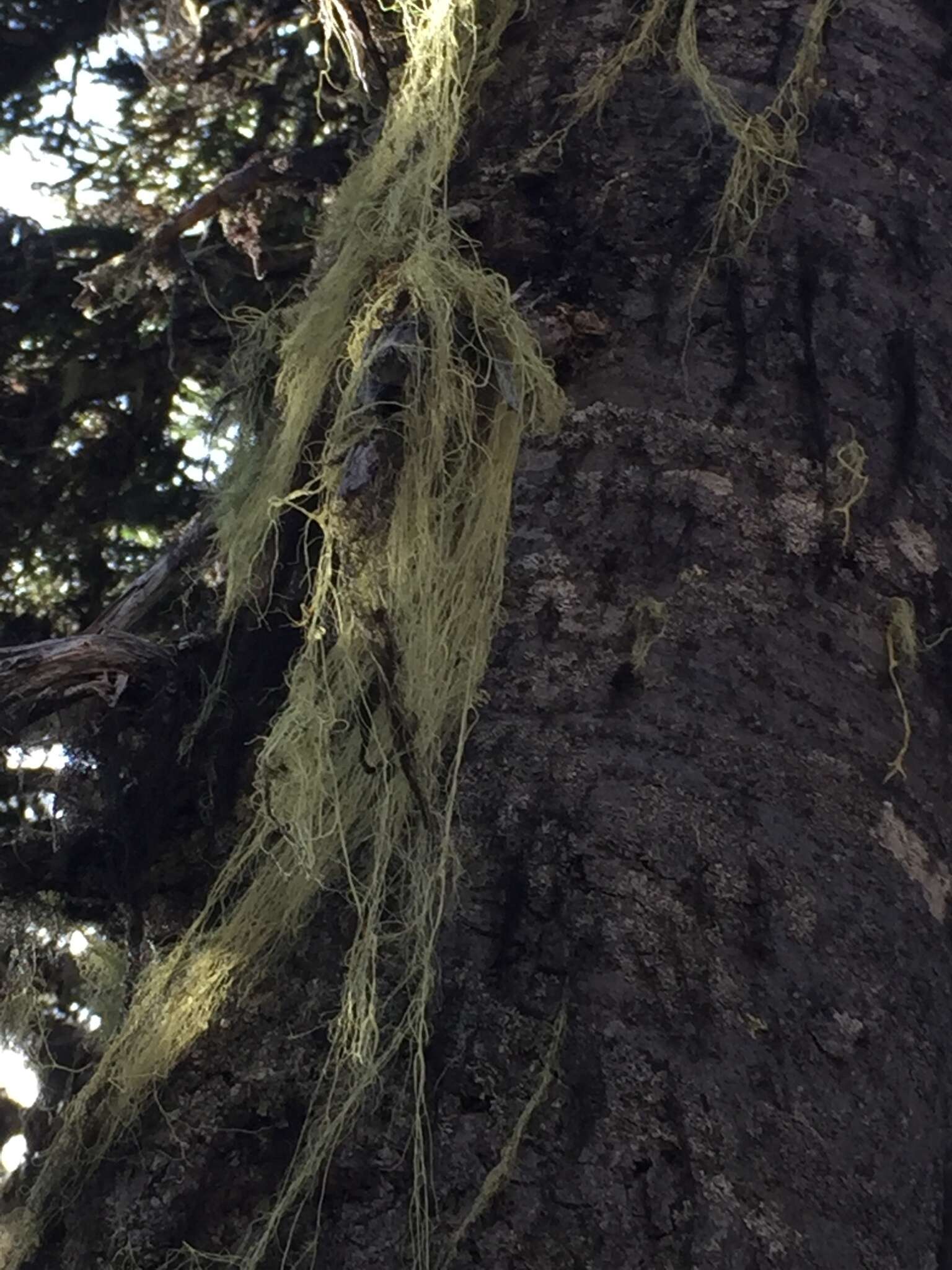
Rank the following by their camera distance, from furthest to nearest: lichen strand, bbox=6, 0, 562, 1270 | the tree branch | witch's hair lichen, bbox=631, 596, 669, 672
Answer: the tree branch < witch's hair lichen, bbox=631, 596, 669, 672 < lichen strand, bbox=6, 0, 562, 1270

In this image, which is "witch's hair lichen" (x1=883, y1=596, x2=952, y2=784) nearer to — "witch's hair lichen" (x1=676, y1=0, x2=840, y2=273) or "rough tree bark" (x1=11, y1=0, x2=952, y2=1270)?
"rough tree bark" (x1=11, y1=0, x2=952, y2=1270)

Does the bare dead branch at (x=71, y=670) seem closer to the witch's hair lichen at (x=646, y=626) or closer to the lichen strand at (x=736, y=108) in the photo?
the witch's hair lichen at (x=646, y=626)

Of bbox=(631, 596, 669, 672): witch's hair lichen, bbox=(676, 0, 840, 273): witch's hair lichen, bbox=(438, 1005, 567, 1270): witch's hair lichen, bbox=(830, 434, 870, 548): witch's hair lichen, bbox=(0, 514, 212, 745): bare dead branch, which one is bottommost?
bbox=(0, 514, 212, 745): bare dead branch

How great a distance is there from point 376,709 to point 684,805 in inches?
12.4

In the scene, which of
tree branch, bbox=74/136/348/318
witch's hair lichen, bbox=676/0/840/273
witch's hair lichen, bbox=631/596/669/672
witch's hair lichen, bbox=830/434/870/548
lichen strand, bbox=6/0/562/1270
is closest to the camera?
lichen strand, bbox=6/0/562/1270

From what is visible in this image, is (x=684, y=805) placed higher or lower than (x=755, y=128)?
lower

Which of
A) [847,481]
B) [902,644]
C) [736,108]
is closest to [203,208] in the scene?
[736,108]

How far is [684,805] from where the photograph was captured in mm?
1337

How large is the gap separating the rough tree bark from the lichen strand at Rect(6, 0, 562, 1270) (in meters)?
0.03

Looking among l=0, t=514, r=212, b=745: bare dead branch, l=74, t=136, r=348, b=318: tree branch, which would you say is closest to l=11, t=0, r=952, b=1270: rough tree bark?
l=0, t=514, r=212, b=745: bare dead branch

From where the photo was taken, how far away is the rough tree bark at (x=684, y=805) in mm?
1167

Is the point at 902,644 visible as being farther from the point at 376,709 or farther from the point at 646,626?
the point at 376,709

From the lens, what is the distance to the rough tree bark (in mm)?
1167

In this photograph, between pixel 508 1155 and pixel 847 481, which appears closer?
pixel 508 1155
